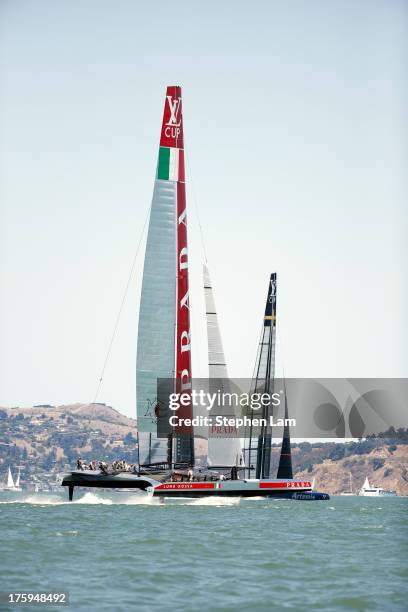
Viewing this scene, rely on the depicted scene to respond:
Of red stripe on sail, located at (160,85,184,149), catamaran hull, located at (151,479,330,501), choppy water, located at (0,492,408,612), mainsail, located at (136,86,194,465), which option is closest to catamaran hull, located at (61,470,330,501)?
catamaran hull, located at (151,479,330,501)

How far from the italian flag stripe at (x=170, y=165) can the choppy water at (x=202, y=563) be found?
20993 mm

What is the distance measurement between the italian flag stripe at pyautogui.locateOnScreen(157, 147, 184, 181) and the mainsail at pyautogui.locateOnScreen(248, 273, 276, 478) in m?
15.8

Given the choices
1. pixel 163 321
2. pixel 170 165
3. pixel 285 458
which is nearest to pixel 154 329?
pixel 163 321

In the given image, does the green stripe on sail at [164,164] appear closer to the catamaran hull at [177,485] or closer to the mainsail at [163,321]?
the mainsail at [163,321]

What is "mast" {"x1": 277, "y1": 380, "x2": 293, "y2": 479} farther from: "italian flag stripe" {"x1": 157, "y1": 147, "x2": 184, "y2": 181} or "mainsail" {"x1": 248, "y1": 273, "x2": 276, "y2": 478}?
"italian flag stripe" {"x1": 157, "y1": 147, "x2": 184, "y2": 181}

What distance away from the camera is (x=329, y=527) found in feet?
146

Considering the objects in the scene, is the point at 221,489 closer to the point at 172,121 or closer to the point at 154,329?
the point at 154,329

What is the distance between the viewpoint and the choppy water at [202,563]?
74.1ft

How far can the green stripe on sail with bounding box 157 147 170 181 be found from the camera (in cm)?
5819

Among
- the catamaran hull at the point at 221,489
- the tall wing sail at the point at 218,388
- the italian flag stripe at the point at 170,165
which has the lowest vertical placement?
the catamaran hull at the point at 221,489

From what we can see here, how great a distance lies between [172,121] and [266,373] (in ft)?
61.9

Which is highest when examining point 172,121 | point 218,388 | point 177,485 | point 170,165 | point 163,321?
point 172,121

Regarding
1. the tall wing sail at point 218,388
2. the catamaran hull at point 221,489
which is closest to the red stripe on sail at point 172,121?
the tall wing sail at point 218,388

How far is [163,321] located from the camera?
2244 inches
